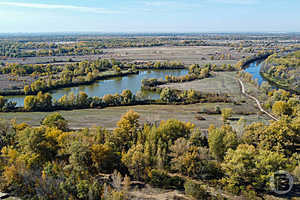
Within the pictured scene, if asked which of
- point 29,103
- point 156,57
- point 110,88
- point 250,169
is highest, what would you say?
point 156,57

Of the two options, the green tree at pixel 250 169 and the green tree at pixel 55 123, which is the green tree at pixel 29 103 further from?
the green tree at pixel 250 169

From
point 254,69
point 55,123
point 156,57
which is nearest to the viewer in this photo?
point 55,123

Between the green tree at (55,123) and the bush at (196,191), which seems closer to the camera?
the bush at (196,191)

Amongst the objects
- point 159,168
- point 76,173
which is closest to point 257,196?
point 159,168

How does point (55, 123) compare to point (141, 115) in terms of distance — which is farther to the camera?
point (141, 115)

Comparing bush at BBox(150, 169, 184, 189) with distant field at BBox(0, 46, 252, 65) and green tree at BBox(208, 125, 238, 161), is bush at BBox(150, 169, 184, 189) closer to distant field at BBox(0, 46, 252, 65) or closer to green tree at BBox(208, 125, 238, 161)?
green tree at BBox(208, 125, 238, 161)

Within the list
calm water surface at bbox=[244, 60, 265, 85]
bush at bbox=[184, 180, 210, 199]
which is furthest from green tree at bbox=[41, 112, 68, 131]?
calm water surface at bbox=[244, 60, 265, 85]

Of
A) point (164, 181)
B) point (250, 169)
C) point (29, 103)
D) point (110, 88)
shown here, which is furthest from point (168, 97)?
point (250, 169)

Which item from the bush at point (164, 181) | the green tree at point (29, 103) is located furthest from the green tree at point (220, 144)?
the green tree at point (29, 103)

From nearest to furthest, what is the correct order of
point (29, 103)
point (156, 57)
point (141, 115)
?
point (141, 115) < point (29, 103) < point (156, 57)

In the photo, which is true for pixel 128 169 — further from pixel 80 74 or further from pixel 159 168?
pixel 80 74

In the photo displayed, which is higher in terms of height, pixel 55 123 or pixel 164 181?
pixel 55 123

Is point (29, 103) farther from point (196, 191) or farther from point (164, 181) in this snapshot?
point (196, 191)

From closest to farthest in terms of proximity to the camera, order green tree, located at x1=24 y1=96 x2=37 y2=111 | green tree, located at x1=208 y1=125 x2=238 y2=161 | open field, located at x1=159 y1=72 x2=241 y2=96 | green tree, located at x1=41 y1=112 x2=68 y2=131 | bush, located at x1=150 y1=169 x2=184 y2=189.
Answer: bush, located at x1=150 y1=169 x2=184 y2=189, green tree, located at x1=208 y1=125 x2=238 y2=161, green tree, located at x1=41 y1=112 x2=68 y2=131, green tree, located at x1=24 y1=96 x2=37 y2=111, open field, located at x1=159 y1=72 x2=241 y2=96
